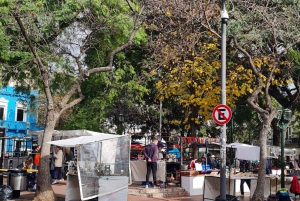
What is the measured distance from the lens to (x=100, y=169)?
12508mm

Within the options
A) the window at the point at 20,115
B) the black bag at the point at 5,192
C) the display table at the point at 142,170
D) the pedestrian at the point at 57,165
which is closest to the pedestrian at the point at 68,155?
the pedestrian at the point at 57,165

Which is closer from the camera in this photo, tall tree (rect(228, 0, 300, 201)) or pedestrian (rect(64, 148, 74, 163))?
tall tree (rect(228, 0, 300, 201))

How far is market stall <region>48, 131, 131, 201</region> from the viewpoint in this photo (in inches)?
476

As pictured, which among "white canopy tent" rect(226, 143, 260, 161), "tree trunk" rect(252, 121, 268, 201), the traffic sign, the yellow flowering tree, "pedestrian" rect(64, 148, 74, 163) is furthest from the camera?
"pedestrian" rect(64, 148, 74, 163)

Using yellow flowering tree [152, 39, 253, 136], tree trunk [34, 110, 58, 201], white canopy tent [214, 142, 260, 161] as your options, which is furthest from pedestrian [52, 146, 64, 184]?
white canopy tent [214, 142, 260, 161]

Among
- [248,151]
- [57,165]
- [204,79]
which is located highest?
[204,79]

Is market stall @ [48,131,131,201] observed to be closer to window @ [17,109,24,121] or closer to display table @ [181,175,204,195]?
display table @ [181,175,204,195]

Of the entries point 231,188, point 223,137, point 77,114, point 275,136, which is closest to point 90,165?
point 223,137

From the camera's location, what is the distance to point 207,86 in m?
18.9

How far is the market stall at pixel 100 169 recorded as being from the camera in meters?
12.1

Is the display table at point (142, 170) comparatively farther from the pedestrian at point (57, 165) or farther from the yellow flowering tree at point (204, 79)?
the yellow flowering tree at point (204, 79)

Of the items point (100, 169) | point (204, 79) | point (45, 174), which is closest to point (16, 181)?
point (45, 174)

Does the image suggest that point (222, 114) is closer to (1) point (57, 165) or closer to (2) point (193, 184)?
(2) point (193, 184)

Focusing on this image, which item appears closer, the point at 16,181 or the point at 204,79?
the point at 16,181
